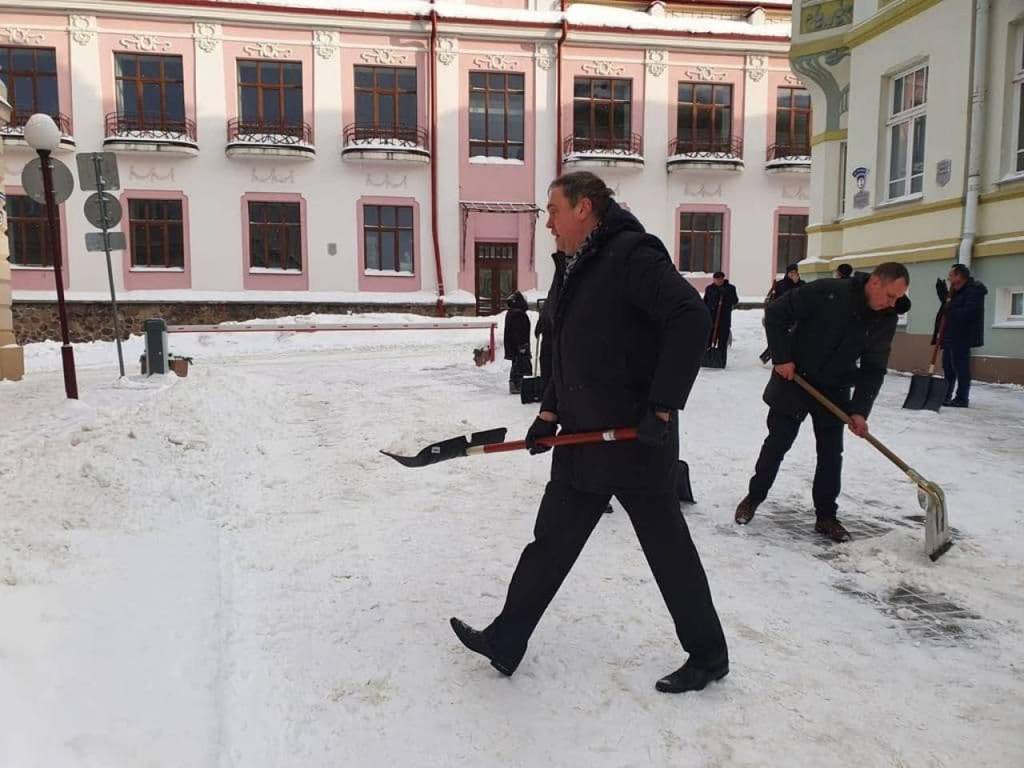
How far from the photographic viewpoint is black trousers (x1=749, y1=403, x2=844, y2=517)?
4.64m

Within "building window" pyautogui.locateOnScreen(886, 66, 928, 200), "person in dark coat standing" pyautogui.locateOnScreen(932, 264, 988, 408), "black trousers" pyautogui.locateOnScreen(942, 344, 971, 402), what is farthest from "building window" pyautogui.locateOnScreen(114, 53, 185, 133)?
"black trousers" pyautogui.locateOnScreen(942, 344, 971, 402)

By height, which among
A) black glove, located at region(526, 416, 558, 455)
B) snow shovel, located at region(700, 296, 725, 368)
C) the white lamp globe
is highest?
the white lamp globe

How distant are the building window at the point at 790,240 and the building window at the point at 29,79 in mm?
21485

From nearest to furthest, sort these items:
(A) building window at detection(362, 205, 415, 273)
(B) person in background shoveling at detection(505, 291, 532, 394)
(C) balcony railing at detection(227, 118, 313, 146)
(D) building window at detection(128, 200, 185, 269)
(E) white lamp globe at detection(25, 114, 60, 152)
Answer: (E) white lamp globe at detection(25, 114, 60, 152)
(B) person in background shoveling at detection(505, 291, 532, 394)
(C) balcony railing at detection(227, 118, 313, 146)
(D) building window at detection(128, 200, 185, 269)
(A) building window at detection(362, 205, 415, 273)

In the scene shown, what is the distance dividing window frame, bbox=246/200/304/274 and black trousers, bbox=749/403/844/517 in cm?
1966

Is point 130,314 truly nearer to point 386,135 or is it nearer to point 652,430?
point 386,135

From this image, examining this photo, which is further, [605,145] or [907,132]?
[605,145]

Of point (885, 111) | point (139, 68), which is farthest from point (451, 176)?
point (885, 111)

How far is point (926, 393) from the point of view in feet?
26.8

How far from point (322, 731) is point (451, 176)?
21.6 meters

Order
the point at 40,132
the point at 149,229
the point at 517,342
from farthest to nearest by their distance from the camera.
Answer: the point at 149,229 → the point at 517,342 → the point at 40,132

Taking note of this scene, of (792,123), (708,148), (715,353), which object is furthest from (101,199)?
(792,123)

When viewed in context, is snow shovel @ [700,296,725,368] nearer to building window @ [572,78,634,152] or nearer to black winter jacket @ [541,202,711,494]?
black winter jacket @ [541,202,711,494]

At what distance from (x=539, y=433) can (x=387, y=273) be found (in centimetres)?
2041
